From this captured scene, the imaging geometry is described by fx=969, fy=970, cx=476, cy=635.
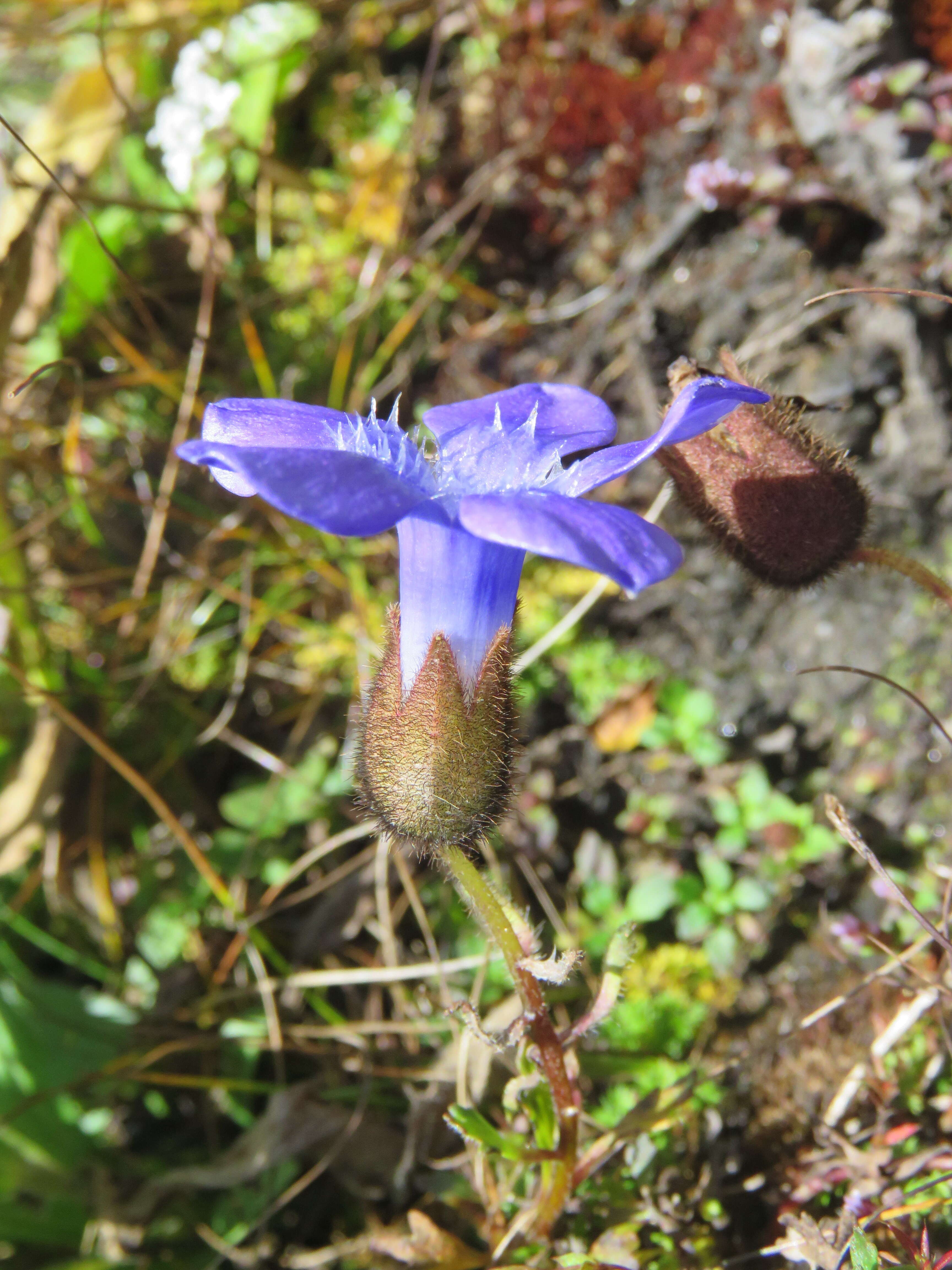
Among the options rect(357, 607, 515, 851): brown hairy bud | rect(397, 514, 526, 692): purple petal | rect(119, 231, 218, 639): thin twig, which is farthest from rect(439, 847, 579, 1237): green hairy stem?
rect(119, 231, 218, 639): thin twig

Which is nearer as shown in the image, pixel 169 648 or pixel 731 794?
pixel 731 794

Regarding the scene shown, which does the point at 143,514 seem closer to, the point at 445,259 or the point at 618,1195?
the point at 445,259

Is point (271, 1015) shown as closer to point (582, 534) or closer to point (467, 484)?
point (467, 484)

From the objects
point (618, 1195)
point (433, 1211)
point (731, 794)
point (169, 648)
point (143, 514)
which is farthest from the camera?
point (143, 514)

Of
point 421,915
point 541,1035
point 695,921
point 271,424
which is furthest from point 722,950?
point 271,424

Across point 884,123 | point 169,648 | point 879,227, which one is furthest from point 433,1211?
point 884,123

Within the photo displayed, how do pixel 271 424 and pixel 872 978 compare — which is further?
pixel 872 978
